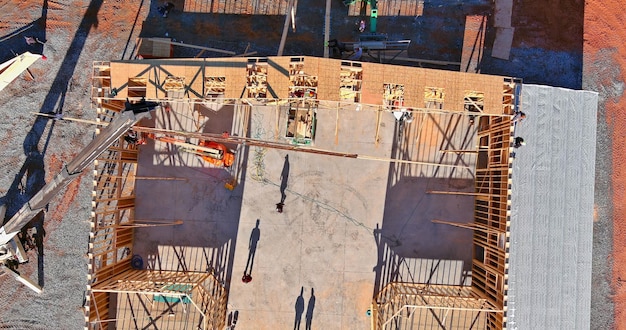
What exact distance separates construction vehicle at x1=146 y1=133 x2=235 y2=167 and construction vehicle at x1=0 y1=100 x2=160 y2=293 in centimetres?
198

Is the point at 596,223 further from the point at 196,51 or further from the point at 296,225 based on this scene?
the point at 196,51

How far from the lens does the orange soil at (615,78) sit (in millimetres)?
17016

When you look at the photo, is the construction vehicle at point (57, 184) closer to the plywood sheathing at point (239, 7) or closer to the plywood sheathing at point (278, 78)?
the plywood sheathing at point (278, 78)

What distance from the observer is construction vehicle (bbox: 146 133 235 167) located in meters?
16.0

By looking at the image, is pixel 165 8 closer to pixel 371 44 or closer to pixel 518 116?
pixel 371 44

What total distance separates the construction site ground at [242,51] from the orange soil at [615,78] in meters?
0.05

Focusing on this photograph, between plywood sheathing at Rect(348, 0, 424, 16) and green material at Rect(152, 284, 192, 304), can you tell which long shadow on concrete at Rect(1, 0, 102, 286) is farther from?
plywood sheathing at Rect(348, 0, 424, 16)

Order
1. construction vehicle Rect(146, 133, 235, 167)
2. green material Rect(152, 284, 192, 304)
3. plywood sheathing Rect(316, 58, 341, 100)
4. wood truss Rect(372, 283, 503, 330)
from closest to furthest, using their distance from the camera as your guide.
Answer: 1. plywood sheathing Rect(316, 58, 341, 100)
2. green material Rect(152, 284, 192, 304)
3. wood truss Rect(372, 283, 503, 330)
4. construction vehicle Rect(146, 133, 235, 167)

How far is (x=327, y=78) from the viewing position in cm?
1416

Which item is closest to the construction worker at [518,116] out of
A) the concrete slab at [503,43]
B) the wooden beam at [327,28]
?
the concrete slab at [503,43]

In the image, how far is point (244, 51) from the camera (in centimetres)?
1723

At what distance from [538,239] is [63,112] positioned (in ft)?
69.8

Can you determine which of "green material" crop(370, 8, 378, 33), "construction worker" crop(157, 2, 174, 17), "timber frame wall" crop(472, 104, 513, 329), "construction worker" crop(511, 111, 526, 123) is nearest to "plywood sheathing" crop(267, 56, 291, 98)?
"green material" crop(370, 8, 378, 33)

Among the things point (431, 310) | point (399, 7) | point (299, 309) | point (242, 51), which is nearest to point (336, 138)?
point (242, 51)
